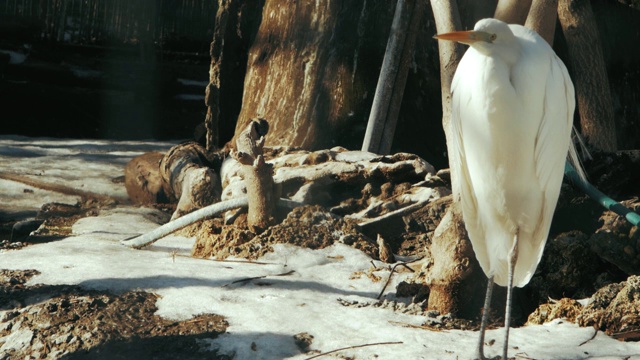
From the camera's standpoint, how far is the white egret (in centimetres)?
288

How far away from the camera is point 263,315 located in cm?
341

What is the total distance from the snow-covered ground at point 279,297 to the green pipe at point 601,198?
594mm

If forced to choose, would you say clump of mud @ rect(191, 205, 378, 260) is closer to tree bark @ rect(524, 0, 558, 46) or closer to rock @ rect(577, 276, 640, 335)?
rock @ rect(577, 276, 640, 335)

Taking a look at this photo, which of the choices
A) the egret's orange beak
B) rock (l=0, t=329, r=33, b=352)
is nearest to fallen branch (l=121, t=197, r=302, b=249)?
rock (l=0, t=329, r=33, b=352)

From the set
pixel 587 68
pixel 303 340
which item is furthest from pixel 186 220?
pixel 587 68

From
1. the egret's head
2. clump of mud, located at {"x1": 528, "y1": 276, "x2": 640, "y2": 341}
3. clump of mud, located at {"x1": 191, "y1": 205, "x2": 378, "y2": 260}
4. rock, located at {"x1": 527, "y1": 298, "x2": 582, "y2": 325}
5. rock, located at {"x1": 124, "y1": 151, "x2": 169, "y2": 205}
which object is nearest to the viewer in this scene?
the egret's head

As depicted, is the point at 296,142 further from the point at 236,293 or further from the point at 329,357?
the point at 329,357

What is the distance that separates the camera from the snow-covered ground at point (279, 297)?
314 centimetres

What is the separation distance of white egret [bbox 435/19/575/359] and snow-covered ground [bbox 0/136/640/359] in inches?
10.2

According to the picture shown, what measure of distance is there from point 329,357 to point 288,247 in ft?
4.00

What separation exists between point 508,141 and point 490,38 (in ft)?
1.37

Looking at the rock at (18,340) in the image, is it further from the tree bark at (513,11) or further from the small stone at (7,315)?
the tree bark at (513,11)

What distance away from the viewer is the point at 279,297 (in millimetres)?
3627

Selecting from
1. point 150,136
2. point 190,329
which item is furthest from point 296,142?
point 150,136
